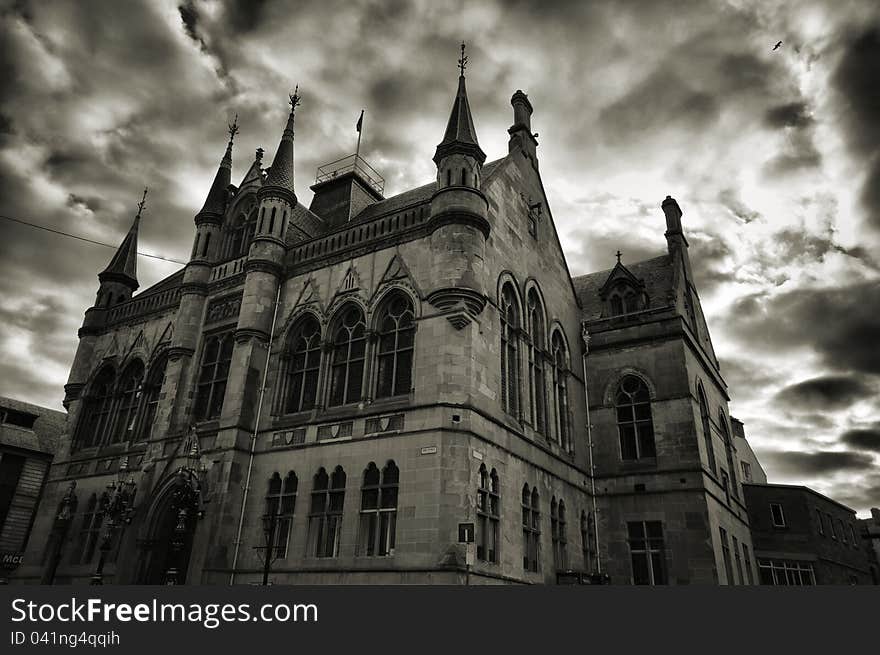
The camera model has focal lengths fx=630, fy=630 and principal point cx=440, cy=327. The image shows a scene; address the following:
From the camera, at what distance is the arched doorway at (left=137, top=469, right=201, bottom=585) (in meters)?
23.1

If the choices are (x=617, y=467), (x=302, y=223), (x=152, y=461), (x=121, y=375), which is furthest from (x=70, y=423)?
(x=617, y=467)

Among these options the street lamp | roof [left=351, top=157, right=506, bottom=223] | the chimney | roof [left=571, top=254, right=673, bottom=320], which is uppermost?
the chimney

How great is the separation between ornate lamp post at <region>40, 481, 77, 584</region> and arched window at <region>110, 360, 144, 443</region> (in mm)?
2914

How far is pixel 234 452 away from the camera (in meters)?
23.0

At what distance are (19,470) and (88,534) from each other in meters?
17.7

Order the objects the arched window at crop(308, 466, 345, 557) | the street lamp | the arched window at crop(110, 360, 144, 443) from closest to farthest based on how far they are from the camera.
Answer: the street lamp → the arched window at crop(308, 466, 345, 557) → the arched window at crop(110, 360, 144, 443)

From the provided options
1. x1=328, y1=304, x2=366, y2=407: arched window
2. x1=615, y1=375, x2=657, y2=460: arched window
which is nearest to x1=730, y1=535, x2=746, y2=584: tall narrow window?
x1=615, y1=375, x2=657, y2=460: arched window

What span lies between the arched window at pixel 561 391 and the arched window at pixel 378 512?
9.35 metres

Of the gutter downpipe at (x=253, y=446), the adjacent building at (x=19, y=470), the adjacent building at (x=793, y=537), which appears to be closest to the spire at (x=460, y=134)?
the gutter downpipe at (x=253, y=446)

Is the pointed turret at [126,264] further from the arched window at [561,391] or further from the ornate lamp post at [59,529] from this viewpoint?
the arched window at [561,391]

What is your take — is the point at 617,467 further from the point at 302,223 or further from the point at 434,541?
the point at 302,223

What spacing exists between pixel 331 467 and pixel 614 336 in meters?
15.4

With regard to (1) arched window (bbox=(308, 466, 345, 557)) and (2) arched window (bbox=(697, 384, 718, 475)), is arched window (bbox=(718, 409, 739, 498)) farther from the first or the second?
(1) arched window (bbox=(308, 466, 345, 557))

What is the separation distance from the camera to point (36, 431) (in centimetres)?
4331
